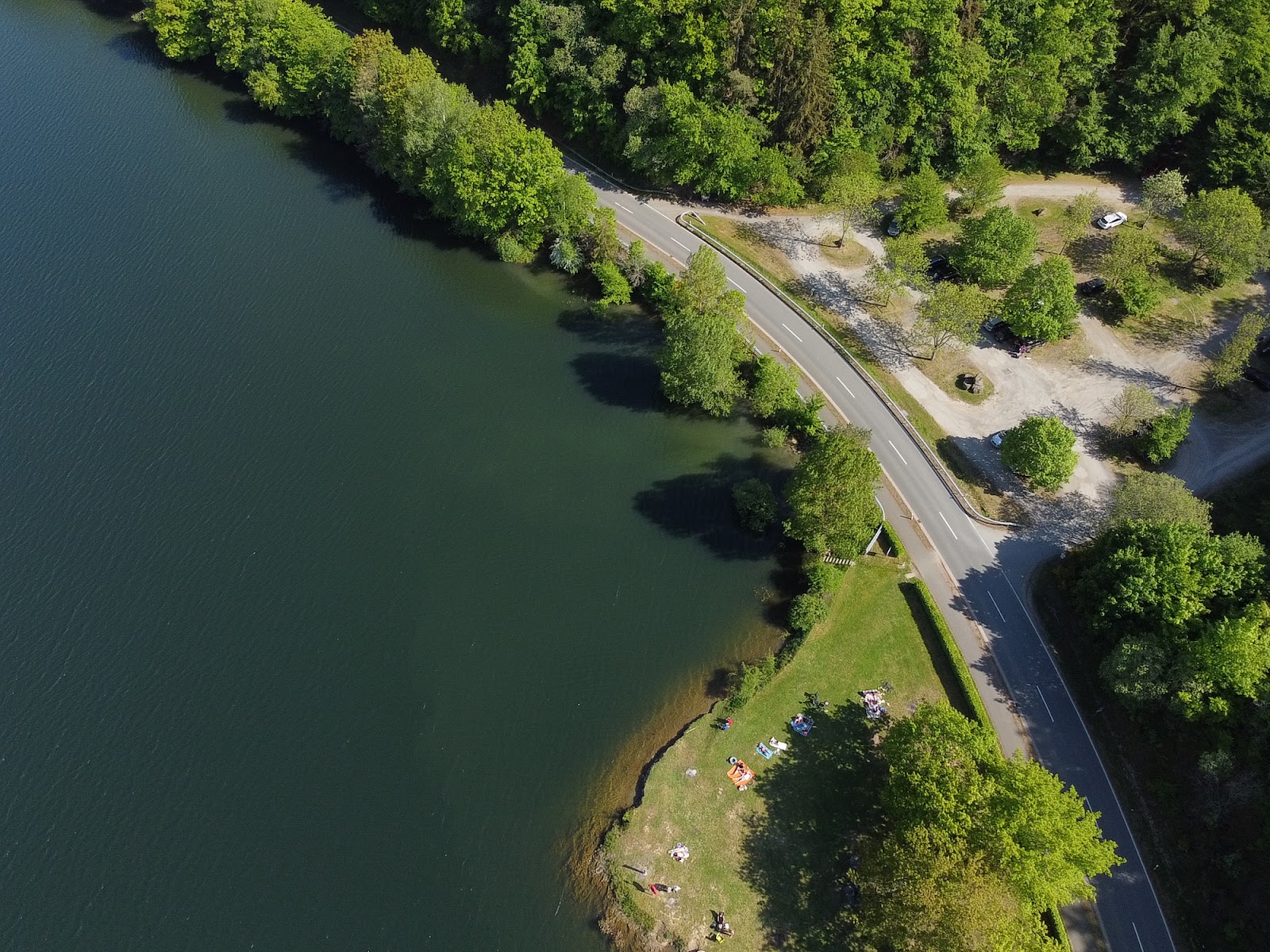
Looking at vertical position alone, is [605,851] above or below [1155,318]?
below

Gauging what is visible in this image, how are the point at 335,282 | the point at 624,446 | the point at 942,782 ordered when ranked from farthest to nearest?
1. the point at 335,282
2. the point at 624,446
3. the point at 942,782

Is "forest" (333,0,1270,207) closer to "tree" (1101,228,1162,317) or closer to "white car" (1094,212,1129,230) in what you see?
"white car" (1094,212,1129,230)

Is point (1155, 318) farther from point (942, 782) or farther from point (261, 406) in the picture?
point (261, 406)

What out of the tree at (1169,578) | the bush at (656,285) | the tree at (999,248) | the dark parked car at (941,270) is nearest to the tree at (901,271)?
the dark parked car at (941,270)

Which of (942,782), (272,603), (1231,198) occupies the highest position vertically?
(1231,198)

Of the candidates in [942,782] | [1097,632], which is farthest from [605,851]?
[1097,632]

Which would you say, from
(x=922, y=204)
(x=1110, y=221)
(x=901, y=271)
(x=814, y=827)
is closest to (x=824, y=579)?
(x=814, y=827)

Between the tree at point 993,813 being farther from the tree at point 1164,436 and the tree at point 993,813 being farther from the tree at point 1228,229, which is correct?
the tree at point 1228,229
